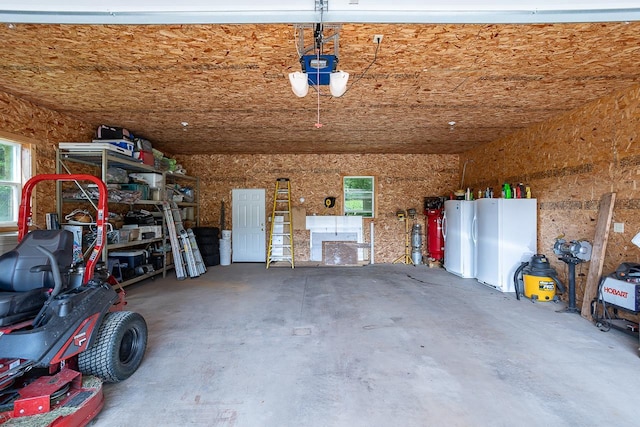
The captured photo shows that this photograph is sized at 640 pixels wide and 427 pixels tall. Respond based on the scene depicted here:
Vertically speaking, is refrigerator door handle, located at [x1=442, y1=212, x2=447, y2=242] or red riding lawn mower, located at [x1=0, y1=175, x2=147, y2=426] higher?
refrigerator door handle, located at [x1=442, y1=212, x2=447, y2=242]

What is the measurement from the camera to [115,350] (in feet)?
7.00

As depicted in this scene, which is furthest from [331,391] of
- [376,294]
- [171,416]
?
[376,294]

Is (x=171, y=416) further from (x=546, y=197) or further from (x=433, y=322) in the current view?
(x=546, y=197)

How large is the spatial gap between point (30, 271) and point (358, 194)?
6.28m

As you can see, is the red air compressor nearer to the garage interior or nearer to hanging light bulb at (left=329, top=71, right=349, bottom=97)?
the garage interior

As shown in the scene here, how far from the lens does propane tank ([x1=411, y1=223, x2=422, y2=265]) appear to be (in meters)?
6.96

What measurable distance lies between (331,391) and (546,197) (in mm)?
4573

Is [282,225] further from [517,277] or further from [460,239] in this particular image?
[517,277]

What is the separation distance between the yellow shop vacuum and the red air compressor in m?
2.27

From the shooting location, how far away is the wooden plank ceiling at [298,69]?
7.41 ft

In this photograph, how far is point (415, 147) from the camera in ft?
21.1

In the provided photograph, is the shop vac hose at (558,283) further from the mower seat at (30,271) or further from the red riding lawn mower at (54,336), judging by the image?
the mower seat at (30,271)

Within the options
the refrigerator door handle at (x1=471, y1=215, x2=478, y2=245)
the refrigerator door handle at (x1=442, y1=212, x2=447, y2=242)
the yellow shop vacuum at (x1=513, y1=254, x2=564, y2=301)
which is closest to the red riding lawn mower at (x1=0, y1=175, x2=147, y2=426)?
the yellow shop vacuum at (x1=513, y1=254, x2=564, y2=301)

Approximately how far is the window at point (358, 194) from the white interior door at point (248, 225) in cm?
217
